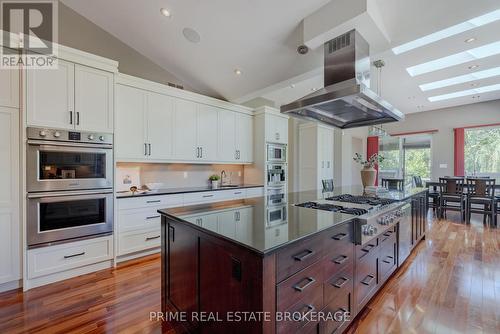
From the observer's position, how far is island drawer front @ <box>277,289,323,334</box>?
3.50 ft

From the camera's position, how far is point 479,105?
6.07 meters

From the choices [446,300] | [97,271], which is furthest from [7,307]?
[446,300]

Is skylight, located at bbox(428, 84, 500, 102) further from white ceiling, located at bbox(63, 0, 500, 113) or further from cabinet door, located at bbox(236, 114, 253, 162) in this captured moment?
cabinet door, located at bbox(236, 114, 253, 162)

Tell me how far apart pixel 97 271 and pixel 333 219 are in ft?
9.13

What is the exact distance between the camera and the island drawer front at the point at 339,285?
4.51ft

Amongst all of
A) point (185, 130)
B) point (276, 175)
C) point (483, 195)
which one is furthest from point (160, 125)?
point (483, 195)

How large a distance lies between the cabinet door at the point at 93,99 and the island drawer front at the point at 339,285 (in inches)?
112

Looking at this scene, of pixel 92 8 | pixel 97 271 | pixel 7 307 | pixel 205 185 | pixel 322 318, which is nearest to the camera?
pixel 322 318

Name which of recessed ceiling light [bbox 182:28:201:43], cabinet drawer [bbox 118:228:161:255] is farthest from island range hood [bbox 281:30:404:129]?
cabinet drawer [bbox 118:228:161:255]

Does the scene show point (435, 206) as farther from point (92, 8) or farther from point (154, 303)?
point (92, 8)

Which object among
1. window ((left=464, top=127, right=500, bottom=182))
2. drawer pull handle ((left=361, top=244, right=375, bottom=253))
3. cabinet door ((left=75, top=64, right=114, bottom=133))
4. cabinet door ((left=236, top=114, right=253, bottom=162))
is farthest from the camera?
window ((left=464, top=127, right=500, bottom=182))

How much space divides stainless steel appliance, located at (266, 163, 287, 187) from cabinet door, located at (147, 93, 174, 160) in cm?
205

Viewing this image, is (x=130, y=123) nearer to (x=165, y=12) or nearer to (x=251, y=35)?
(x=165, y=12)

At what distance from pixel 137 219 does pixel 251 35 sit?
2831mm
